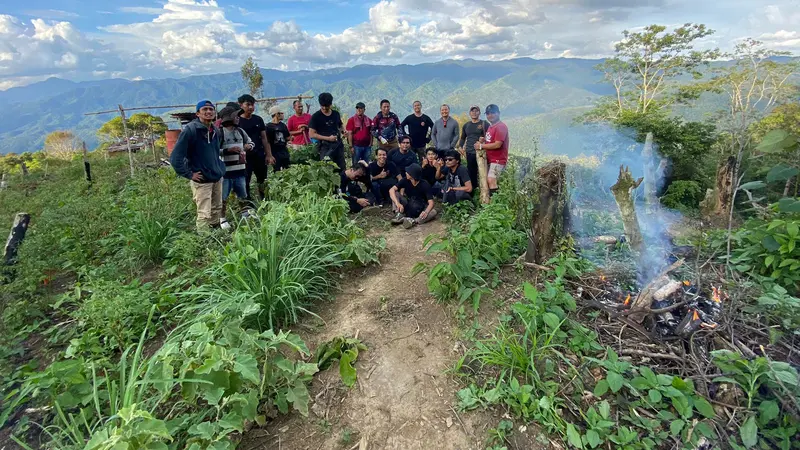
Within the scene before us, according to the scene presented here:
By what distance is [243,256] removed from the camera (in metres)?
3.12

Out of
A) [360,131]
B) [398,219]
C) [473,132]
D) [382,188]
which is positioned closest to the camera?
[398,219]

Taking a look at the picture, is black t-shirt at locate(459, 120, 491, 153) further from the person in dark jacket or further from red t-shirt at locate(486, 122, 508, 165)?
the person in dark jacket

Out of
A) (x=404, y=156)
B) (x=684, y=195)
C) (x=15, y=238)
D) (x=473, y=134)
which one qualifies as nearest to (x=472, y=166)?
(x=473, y=134)

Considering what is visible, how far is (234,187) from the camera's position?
5461 mm

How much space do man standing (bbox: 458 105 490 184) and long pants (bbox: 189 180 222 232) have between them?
4055 millimetres

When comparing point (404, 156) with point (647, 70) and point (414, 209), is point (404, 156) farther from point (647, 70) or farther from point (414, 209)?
point (647, 70)

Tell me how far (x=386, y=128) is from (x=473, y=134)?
5.48ft

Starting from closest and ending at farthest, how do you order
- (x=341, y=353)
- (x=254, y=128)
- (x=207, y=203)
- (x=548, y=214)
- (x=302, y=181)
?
(x=341, y=353) < (x=548, y=214) < (x=207, y=203) < (x=302, y=181) < (x=254, y=128)

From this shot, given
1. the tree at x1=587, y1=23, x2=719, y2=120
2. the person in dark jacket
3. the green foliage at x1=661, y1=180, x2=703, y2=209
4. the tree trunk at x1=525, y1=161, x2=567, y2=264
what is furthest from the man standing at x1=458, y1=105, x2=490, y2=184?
the tree at x1=587, y1=23, x2=719, y2=120

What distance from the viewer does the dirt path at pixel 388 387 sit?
2.14 meters

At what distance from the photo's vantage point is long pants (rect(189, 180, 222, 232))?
183 inches

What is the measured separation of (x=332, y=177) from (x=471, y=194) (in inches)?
89.0

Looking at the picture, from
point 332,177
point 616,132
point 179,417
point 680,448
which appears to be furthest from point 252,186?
point 616,132

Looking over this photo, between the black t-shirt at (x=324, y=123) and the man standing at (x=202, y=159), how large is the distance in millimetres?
1989
